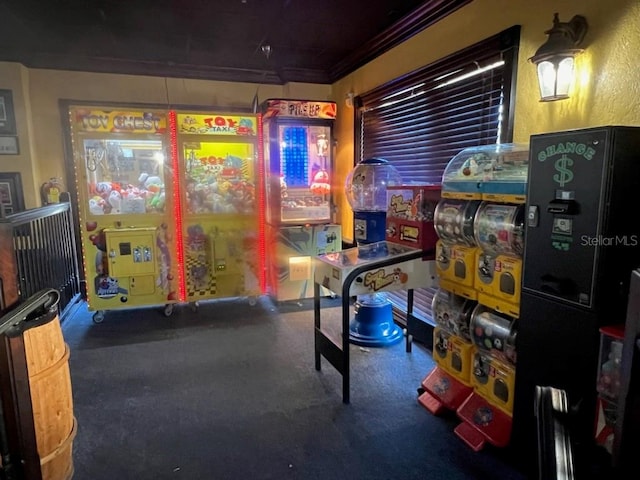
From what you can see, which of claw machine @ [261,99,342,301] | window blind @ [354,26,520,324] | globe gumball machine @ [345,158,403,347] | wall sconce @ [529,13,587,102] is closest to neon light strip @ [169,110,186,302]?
claw machine @ [261,99,342,301]

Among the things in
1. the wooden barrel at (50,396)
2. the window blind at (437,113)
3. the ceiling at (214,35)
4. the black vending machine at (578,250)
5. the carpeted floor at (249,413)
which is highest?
the ceiling at (214,35)

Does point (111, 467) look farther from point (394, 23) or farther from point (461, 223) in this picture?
point (394, 23)

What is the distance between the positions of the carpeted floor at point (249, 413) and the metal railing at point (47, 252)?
0.57m

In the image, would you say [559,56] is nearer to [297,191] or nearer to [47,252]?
[297,191]

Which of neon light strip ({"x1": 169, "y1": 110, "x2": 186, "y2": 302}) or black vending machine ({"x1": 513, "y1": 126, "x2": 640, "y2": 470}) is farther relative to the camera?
neon light strip ({"x1": 169, "y1": 110, "x2": 186, "y2": 302})

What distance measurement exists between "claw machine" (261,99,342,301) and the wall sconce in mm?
2519

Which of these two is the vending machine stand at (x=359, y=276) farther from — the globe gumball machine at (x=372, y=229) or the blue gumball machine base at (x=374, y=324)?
the blue gumball machine base at (x=374, y=324)

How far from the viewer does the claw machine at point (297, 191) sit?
4.22 m

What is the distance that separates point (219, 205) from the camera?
13.9ft

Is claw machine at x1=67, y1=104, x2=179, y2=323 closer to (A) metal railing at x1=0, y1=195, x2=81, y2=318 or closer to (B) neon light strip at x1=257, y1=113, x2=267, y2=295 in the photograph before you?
(A) metal railing at x1=0, y1=195, x2=81, y2=318

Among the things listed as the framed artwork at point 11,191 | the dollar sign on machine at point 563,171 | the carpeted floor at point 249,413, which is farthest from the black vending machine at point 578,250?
the framed artwork at point 11,191

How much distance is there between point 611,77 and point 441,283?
1.30 m

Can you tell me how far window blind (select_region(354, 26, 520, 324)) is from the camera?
8.23ft

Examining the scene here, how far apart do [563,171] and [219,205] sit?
3.26 metres
